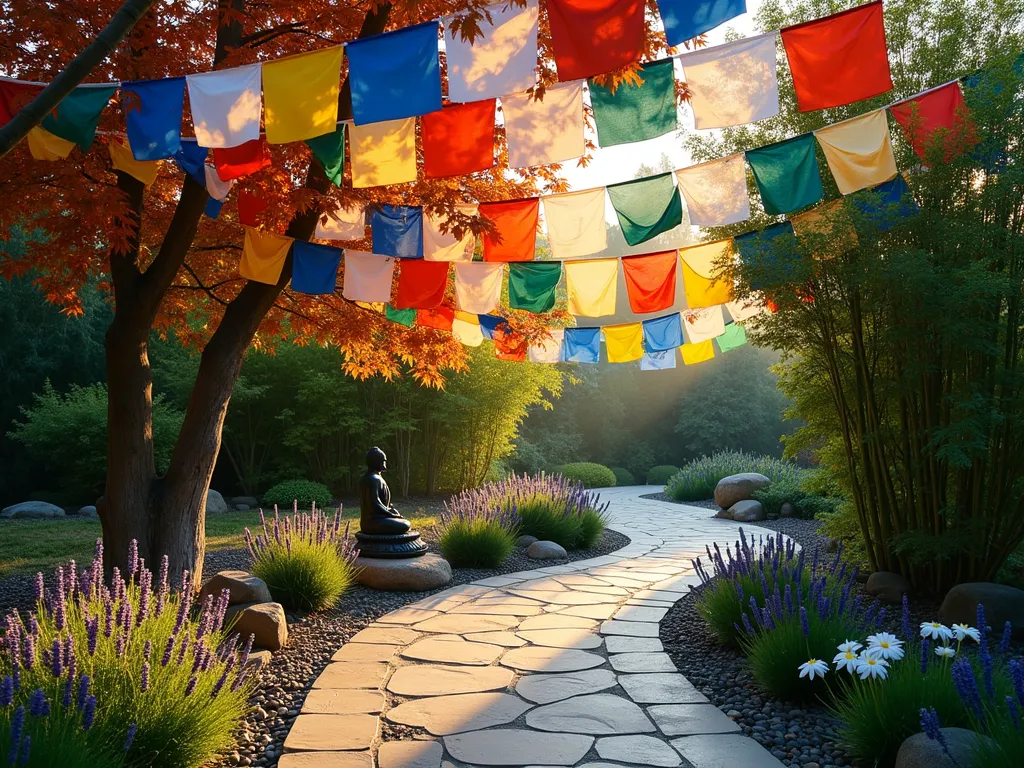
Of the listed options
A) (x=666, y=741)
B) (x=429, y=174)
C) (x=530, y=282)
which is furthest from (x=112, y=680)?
(x=530, y=282)

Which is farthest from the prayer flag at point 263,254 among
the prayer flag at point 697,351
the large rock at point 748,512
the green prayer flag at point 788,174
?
the large rock at point 748,512

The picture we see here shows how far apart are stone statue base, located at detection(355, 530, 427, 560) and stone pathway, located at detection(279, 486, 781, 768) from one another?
0.51 m

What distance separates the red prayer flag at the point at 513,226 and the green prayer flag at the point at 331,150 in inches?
53.3

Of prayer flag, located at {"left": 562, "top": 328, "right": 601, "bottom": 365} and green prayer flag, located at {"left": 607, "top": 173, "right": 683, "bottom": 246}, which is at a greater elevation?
green prayer flag, located at {"left": 607, "top": 173, "right": 683, "bottom": 246}

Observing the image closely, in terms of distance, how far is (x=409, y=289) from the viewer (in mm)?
6461

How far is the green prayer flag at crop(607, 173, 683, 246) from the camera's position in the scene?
5.71 metres

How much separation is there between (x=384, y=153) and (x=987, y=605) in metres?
4.70

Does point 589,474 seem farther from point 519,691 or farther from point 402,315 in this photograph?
point 519,691

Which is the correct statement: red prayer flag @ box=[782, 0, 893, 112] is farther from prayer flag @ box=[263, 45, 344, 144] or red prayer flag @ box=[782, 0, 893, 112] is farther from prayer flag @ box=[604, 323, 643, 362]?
prayer flag @ box=[604, 323, 643, 362]

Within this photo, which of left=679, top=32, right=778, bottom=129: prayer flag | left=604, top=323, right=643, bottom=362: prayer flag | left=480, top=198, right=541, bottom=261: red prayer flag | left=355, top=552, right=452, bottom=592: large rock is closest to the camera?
left=679, top=32, right=778, bottom=129: prayer flag

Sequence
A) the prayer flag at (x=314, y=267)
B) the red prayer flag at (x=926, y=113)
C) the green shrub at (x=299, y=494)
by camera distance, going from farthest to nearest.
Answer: the green shrub at (x=299, y=494), the prayer flag at (x=314, y=267), the red prayer flag at (x=926, y=113)

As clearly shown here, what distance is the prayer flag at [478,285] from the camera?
6.57m

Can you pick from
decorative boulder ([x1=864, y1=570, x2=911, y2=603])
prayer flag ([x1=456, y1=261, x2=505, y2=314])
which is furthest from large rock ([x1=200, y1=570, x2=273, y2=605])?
decorative boulder ([x1=864, y1=570, x2=911, y2=603])

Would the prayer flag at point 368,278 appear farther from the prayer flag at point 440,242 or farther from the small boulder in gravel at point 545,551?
the small boulder in gravel at point 545,551
